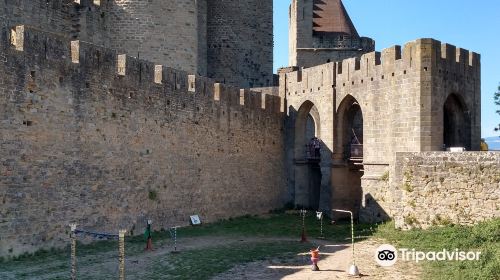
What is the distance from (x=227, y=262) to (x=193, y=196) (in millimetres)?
5340

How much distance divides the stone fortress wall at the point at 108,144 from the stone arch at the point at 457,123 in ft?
21.3

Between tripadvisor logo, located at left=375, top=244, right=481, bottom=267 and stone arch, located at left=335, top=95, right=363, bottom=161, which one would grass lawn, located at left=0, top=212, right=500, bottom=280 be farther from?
stone arch, located at left=335, top=95, right=363, bottom=161

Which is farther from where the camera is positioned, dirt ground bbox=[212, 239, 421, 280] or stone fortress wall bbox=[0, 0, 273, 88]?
stone fortress wall bbox=[0, 0, 273, 88]

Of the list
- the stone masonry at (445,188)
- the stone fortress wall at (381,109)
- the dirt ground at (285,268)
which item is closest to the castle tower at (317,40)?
the stone fortress wall at (381,109)

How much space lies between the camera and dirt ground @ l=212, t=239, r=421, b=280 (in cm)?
1119

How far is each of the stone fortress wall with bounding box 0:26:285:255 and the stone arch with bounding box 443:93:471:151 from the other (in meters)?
6.50

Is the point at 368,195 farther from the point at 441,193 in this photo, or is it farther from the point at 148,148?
the point at 148,148

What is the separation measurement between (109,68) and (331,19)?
786 inches

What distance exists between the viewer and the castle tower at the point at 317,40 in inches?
1220

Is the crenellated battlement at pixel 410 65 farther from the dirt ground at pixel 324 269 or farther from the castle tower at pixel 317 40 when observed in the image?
the castle tower at pixel 317 40

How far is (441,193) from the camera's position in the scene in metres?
15.0

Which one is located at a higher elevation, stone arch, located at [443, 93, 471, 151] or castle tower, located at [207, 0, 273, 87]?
castle tower, located at [207, 0, 273, 87]

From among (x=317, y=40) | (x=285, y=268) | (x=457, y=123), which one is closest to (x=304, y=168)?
(x=457, y=123)

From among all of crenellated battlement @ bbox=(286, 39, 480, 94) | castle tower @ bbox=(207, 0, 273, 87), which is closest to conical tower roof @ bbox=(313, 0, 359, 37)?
castle tower @ bbox=(207, 0, 273, 87)
